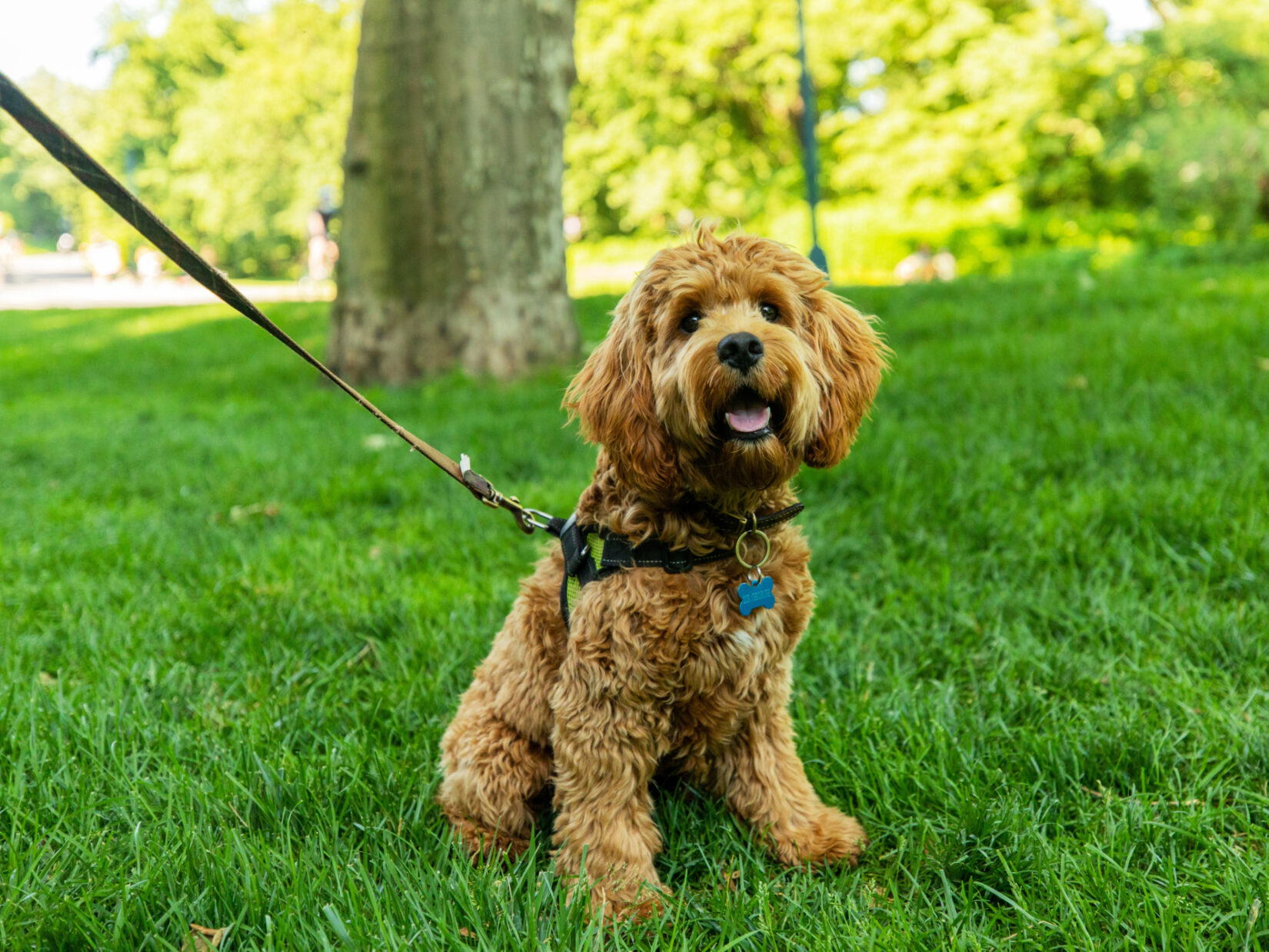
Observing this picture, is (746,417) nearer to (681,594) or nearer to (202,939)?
(681,594)

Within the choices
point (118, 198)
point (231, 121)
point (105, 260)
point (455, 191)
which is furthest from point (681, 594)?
point (231, 121)

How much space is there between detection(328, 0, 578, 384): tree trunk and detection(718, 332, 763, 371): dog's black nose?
19.8 feet

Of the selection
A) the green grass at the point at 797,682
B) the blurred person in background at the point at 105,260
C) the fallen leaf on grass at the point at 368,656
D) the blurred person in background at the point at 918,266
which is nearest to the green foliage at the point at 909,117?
the blurred person in background at the point at 918,266

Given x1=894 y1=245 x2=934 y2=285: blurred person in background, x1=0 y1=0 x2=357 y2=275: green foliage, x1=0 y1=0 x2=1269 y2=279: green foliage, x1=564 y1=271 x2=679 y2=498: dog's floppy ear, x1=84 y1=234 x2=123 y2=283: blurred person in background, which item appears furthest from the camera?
x1=0 y1=0 x2=357 y2=275: green foliage

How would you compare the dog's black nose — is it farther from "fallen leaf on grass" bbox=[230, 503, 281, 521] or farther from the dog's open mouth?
"fallen leaf on grass" bbox=[230, 503, 281, 521]

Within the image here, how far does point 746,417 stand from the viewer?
82.1 inches

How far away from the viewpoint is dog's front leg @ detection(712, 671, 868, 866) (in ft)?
7.52

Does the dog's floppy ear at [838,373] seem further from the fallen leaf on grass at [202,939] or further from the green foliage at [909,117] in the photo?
the green foliage at [909,117]

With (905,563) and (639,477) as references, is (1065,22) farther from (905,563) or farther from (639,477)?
(639,477)

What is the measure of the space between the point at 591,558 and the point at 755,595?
428 mm

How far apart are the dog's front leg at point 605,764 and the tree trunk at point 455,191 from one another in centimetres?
593

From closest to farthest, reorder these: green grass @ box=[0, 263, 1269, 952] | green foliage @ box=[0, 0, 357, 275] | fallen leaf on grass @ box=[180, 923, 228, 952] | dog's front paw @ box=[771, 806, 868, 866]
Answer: fallen leaf on grass @ box=[180, 923, 228, 952] < green grass @ box=[0, 263, 1269, 952] < dog's front paw @ box=[771, 806, 868, 866] < green foliage @ box=[0, 0, 357, 275]

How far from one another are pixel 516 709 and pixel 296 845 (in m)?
0.61

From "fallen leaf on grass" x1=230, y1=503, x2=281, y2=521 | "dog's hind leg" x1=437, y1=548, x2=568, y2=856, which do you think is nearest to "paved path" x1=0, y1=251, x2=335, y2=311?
"fallen leaf on grass" x1=230, y1=503, x2=281, y2=521
